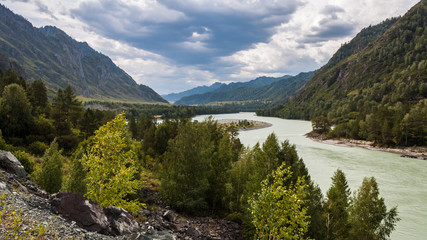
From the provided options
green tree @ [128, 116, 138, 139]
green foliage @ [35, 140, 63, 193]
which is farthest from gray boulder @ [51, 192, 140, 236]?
green tree @ [128, 116, 138, 139]

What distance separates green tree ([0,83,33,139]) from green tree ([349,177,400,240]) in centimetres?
7155

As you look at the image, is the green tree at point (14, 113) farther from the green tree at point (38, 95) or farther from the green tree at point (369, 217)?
the green tree at point (369, 217)

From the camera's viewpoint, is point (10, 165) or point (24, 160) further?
point (24, 160)

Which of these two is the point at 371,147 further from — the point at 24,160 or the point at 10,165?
the point at 10,165

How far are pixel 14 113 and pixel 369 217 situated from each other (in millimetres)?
74280

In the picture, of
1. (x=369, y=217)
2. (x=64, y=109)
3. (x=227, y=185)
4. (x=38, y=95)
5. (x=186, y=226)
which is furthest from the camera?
(x=38, y=95)

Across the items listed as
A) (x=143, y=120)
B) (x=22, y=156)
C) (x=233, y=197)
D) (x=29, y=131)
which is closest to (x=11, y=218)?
(x=22, y=156)

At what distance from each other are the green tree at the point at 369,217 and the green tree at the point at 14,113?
71549 mm

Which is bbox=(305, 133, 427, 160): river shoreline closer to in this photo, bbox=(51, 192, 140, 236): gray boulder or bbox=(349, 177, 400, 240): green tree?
bbox=(349, 177, 400, 240): green tree

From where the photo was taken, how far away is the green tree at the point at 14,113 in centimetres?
5334

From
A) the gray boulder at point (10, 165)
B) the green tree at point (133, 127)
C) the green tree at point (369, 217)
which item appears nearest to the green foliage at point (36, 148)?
the gray boulder at point (10, 165)

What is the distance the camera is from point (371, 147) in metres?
113

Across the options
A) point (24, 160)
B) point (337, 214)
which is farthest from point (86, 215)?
point (337, 214)

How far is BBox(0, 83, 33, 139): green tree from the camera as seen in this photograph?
5334 cm
